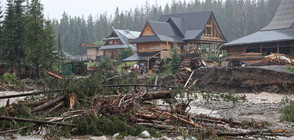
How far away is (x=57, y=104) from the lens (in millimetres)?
11477

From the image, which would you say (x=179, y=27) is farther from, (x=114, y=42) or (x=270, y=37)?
(x=114, y=42)

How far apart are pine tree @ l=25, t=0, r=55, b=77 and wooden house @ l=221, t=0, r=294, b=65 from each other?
59.7ft

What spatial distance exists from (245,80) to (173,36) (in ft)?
70.0

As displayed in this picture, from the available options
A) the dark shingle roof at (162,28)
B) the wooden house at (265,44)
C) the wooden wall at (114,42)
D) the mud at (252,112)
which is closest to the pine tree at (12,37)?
the dark shingle roof at (162,28)

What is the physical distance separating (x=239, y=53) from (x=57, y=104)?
29.7 m

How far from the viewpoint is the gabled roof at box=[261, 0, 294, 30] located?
141 feet

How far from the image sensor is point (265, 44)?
38.0 metres

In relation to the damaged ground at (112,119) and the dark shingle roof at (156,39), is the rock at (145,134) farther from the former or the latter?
the dark shingle roof at (156,39)

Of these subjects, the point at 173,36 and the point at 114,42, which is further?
the point at 114,42

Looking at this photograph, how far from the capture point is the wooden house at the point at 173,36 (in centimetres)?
4391

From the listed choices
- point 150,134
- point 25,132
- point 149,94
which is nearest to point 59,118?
point 25,132

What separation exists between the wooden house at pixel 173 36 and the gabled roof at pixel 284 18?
327 inches

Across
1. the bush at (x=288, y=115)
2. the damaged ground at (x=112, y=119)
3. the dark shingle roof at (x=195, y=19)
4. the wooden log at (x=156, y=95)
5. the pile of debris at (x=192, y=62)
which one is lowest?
the bush at (x=288, y=115)

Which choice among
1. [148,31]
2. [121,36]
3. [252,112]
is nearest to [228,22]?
[121,36]
